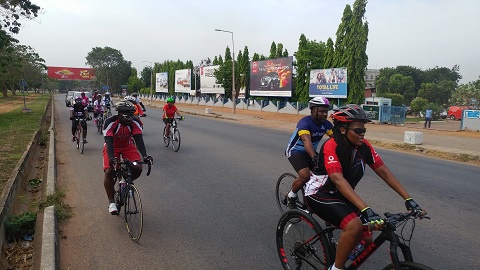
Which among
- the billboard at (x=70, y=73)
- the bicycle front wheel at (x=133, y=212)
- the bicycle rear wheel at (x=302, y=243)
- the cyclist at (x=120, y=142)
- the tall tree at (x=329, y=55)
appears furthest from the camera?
the billboard at (x=70, y=73)

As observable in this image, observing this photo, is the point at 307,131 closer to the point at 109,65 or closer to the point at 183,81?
the point at 183,81

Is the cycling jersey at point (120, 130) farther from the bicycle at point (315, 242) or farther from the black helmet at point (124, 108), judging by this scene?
the bicycle at point (315, 242)

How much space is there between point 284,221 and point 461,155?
11876 millimetres

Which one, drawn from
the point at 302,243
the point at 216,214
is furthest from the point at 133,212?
the point at 302,243

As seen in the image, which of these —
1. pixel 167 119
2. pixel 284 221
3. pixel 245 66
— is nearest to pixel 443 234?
pixel 284 221

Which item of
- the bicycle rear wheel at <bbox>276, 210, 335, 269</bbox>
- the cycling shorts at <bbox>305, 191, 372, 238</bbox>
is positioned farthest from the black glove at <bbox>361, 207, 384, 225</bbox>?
the bicycle rear wheel at <bbox>276, 210, 335, 269</bbox>

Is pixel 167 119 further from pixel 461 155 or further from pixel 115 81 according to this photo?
pixel 115 81

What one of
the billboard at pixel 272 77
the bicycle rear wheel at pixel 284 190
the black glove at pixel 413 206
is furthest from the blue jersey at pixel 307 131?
the billboard at pixel 272 77

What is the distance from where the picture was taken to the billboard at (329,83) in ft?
110

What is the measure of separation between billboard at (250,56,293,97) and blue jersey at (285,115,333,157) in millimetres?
35780

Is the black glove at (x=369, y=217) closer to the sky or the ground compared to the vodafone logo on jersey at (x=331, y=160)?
closer to the ground

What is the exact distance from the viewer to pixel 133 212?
16.2 ft

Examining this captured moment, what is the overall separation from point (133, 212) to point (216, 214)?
4.41 ft

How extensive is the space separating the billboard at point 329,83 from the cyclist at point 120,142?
30096 mm
